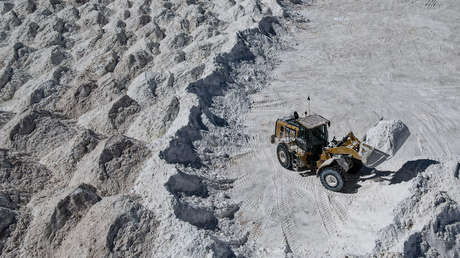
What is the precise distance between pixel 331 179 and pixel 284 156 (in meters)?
1.72

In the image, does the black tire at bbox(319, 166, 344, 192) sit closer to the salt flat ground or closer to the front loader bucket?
the salt flat ground

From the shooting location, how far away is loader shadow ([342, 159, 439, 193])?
11375 millimetres

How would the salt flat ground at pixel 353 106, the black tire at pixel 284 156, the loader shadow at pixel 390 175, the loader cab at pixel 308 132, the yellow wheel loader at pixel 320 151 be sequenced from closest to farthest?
the salt flat ground at pixel 353 106 < the yellow wheel loader at pixel 320 151 < the loader shadow at pixel 390 175 < the loader cab at pixel 308 132 < the black tire at pixel 284 156

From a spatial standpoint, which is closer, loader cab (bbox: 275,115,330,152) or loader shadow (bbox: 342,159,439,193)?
loader shadow (bbox: 342,159,439,193)

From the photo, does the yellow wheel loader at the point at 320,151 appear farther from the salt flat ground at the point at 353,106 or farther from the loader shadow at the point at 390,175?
the salt flat ground at the point at 353,106

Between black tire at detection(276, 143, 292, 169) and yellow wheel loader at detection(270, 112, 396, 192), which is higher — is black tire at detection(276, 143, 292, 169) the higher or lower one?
the lower one

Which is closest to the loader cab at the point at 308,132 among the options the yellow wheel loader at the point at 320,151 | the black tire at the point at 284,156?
the yellow wheel loader at the point at 320,151

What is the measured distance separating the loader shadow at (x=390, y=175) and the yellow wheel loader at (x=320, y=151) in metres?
0.33

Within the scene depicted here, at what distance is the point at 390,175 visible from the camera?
11.9 m

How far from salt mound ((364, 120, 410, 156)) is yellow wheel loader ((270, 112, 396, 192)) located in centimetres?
74

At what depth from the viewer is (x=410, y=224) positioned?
30.2 feet

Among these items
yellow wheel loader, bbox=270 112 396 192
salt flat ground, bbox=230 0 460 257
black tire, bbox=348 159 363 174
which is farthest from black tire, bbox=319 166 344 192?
black tire, bbox=348 159 363 174

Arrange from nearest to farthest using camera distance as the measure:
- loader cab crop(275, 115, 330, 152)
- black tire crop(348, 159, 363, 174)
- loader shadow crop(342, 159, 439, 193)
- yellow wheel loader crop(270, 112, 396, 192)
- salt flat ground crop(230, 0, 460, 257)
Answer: salt flat ground crop(230, 0, 460, 257)
yellow wheel loader crop(270, 112, 396, 192)
loader shadow crop(342, 159, 439, 193)
black tire crop(348, 159, 363, 174)
loader cab crop(275, 115, 330, 152)

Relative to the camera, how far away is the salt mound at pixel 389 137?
11.7 meters
